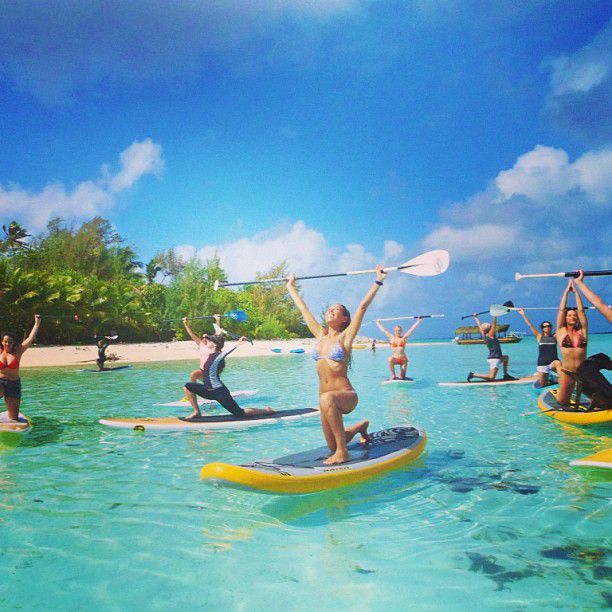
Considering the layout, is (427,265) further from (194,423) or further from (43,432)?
(43,432)

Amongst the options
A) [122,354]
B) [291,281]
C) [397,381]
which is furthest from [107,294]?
[291,281]

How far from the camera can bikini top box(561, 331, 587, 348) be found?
8258 millimetres

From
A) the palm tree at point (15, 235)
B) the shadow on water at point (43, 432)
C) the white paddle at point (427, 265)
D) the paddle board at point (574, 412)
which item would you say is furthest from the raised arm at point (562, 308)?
the palm tree at point (15, 235)

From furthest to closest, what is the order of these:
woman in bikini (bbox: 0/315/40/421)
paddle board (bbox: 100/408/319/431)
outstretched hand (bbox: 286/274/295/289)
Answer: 1. paddle board (bbox: 100/408/319/431)
2. woman in bikini (bbox: 0/315/40/421)
3. outstretched hand (bbox: 286/274/295/289)

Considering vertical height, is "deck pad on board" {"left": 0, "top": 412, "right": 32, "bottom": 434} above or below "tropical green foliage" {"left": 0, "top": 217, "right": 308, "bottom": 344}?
below

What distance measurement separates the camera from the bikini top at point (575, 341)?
27.1 feet

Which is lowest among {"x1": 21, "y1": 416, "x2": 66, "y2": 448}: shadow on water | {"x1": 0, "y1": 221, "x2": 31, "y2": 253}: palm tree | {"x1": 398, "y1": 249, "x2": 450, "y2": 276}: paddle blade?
{"x1": 21, "y1": 416, "x2": 66, "y2": 448}: shadow on water

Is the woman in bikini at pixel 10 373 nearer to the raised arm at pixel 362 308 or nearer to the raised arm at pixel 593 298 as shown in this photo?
the raised arm at pixel 362 308

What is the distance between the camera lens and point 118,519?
455 centimetres

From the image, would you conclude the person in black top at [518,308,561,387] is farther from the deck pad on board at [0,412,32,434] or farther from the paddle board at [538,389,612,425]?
the deck pad on board at [0,412,32,434]

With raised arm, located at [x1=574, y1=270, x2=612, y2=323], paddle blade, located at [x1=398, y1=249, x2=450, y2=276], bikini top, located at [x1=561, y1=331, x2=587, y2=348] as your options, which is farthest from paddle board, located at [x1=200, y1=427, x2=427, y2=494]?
bikini top, located at [x1=561, y1=331, x2=587, y2=348]

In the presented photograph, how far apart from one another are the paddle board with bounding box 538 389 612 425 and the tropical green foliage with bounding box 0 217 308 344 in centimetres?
1530

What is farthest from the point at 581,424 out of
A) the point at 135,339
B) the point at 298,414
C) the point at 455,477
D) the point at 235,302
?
the point at 235,302

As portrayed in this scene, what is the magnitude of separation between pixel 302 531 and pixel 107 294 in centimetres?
3282
